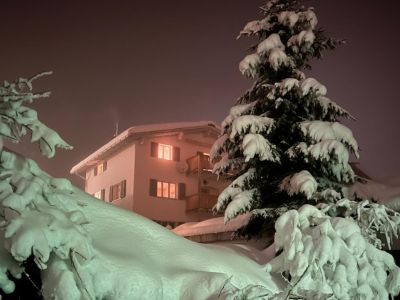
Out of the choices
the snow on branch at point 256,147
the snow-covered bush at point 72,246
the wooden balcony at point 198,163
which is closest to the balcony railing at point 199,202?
the wooden balcony at point 198,163

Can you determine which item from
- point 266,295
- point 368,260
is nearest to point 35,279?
point 266,295

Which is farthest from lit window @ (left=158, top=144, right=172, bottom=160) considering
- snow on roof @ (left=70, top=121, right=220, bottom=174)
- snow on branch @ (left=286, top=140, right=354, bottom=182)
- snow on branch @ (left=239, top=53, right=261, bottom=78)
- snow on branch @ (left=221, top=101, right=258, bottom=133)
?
snow on branch @ (left=286, top=140, right=354, bottom=182)

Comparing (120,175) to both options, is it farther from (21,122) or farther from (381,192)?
(21,122)

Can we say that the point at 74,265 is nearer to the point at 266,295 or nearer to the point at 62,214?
the point at 62,214

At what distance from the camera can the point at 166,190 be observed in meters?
25.7

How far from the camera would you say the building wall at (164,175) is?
2450cm

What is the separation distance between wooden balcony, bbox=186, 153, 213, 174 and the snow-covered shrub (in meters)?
18.2

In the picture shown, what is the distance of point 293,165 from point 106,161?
61.4 feet

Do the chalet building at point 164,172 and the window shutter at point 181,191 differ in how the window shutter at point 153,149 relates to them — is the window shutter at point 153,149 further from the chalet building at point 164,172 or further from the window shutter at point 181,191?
the window shutter at point 181,191

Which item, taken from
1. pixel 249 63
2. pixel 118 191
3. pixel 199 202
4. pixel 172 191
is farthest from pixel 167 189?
pixel 249 63

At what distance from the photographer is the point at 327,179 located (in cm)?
1103

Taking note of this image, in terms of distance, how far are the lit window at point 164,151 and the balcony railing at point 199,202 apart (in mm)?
2693

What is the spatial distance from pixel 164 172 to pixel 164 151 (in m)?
1.27

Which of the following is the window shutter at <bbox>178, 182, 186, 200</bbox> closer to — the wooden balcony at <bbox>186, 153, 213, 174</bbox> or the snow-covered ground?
the wooden balcony at <bbox>186, 153, 213, 174</bbox>
